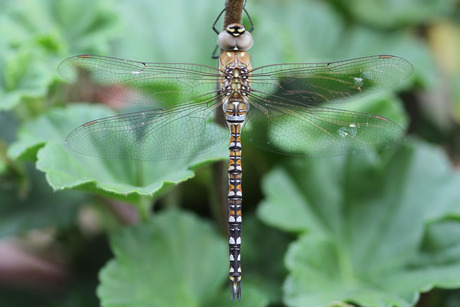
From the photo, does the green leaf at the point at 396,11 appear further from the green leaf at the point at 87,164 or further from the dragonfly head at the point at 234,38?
the green leaf at the point at 87,164

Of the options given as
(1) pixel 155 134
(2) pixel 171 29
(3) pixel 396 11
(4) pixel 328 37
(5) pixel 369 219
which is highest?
(3) pixel 396 11

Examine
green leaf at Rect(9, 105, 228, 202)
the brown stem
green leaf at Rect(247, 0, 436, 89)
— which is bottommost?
green leaf at Rect(9, 105, 228, 202)

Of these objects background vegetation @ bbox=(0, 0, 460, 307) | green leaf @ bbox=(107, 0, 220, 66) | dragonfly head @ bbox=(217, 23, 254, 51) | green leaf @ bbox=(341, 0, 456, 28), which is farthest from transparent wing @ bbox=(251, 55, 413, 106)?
green leaf @ bbox=(341, 0, 456, 28)

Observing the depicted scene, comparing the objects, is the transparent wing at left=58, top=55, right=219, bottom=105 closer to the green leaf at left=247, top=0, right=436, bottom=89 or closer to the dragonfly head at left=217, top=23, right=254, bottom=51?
the dragonfly head at left=217, top=23, right=254, bottom=51

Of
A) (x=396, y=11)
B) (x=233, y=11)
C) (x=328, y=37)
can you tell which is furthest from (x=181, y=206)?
(x=396, y=11)

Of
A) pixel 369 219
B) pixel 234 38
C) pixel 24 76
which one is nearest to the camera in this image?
pixel 234 38

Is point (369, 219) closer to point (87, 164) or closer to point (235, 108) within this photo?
point (235, 108)

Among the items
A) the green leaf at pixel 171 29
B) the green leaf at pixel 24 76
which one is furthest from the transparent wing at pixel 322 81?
the green leaf at pixel 24 76

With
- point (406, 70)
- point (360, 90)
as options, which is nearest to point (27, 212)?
point (360, 90)

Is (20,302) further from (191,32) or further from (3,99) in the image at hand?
(191,32)
